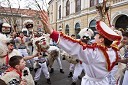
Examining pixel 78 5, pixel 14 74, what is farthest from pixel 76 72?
pixel 78 5

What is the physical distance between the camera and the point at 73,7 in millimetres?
27844

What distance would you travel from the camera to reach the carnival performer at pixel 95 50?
2580 millimetres

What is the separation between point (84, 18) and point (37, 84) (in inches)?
715

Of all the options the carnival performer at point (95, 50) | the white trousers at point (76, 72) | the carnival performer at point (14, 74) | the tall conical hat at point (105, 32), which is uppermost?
the tall conical hat at point (105, 32)

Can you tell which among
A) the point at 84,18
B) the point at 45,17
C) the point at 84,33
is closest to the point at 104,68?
the point at 45,17

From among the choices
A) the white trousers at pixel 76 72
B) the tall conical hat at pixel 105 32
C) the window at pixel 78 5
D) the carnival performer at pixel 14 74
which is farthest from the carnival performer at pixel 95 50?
the window at pixel 78 5

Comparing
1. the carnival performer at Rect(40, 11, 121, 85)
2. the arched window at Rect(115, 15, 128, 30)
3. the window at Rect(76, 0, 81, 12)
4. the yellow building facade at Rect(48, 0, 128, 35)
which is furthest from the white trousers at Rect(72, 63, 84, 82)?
the window at Rect(76, 0, 81, 12)

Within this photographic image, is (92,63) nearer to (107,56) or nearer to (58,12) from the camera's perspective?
(107,56)

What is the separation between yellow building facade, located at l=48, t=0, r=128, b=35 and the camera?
1725 centimetres

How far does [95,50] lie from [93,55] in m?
0.09

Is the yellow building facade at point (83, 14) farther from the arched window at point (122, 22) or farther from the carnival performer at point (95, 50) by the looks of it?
the carnival performer at point (95, 50)

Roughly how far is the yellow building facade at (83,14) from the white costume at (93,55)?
8857mm

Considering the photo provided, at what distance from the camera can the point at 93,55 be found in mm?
2764

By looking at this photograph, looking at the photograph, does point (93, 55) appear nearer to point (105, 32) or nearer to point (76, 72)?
point (105, 32)
